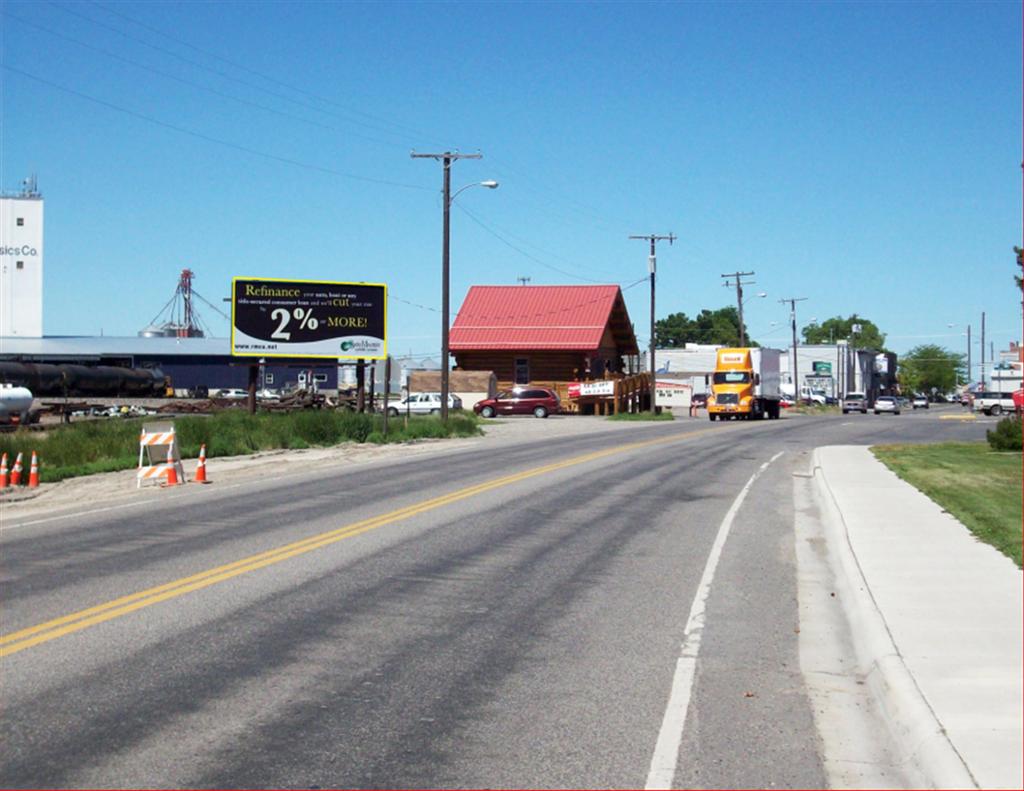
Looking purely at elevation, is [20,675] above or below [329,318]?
below

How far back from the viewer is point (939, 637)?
8.53 m

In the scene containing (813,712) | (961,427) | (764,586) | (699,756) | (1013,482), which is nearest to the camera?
(699,756)

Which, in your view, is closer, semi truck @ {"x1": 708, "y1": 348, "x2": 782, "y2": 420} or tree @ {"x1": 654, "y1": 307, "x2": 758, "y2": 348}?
semi truck @ {"x1": 708, "y1": 348, "x2": 782, "y2": 420}

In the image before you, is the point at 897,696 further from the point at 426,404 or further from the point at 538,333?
the point at 538,333

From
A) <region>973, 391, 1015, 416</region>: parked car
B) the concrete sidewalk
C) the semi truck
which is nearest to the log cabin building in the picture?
the semi truck

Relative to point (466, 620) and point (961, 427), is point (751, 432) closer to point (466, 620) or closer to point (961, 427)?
point (961, 427)

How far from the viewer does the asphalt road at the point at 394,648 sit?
607 centimetres

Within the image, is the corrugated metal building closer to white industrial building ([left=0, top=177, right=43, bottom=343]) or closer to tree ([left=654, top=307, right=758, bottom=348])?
white industrial building ([left=0, top=177, right=43, bottom=343])

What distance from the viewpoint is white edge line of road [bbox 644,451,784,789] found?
233 inches

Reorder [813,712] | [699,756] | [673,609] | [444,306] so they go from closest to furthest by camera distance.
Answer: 1. [699,756]
2. [813,712]
3. [673,609]
4. [444,306]

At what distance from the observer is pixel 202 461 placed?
22.9m

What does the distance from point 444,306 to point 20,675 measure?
36225 millimetres

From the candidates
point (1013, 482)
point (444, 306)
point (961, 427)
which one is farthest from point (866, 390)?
point (1013, 482)

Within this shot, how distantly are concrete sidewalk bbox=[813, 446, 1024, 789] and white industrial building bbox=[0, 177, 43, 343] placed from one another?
94024 mm
